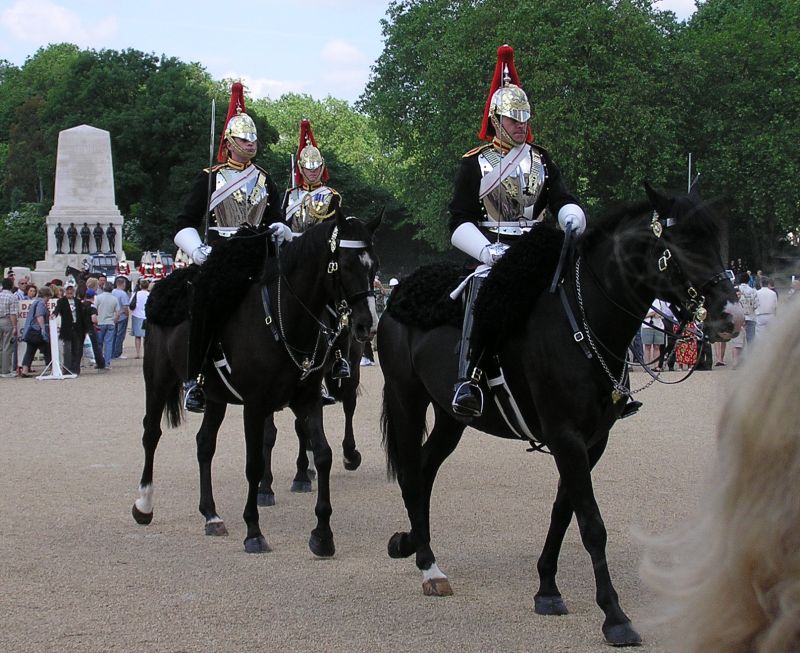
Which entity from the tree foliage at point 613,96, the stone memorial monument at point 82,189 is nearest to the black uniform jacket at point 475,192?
the tree foliage at point 613,96

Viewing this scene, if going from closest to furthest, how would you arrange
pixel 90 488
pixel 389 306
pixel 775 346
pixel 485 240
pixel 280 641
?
pixel 775 346, pixel 280 641, pixel 485 240, pixel 389 306, pixel 90 488

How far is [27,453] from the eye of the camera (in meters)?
13.2

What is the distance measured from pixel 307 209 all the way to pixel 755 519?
1115 centimetres

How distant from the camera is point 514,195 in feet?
23.7

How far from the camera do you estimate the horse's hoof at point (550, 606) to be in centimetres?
615

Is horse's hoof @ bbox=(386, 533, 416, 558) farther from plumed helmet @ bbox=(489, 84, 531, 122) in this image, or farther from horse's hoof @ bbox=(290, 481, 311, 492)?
horse's hoof @ bbox=(290, 481, 311, 492)

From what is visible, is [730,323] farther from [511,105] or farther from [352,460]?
[352,460]

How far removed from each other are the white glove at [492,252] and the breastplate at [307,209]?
5523 millimetres

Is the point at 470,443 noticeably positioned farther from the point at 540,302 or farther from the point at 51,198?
the point at 51,198

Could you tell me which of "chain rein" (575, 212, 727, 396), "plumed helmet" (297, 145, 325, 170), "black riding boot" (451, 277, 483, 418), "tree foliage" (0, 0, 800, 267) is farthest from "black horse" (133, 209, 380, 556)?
"tree foliage" (0, 0, 800, 267)

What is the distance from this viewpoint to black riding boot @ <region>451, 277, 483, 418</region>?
6469 millimetres

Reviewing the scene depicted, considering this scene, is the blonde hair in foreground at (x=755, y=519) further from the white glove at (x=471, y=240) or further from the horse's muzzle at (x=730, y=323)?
the white glove at (x=471, y=240)

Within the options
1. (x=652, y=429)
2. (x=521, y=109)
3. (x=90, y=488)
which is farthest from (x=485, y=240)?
(x=652, y=429)

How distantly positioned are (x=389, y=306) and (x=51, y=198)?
70.6m
